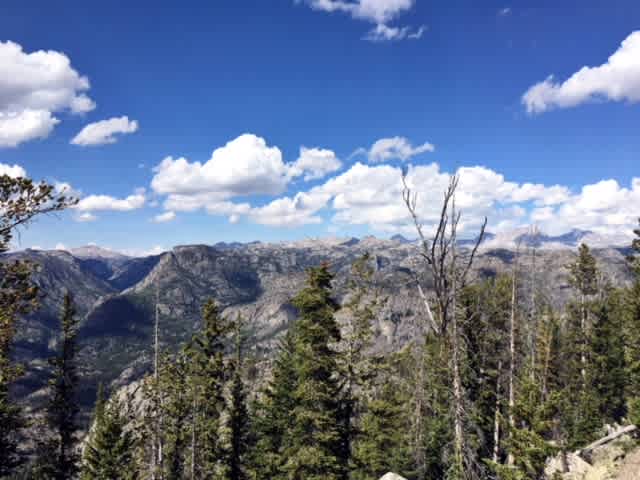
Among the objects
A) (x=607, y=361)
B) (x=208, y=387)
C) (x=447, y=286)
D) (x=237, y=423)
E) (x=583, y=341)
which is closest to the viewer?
(x=447, y=286)

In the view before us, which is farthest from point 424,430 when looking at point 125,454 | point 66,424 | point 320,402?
point 66,424

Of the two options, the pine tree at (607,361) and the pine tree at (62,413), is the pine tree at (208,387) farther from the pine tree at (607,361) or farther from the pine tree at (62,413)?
the pine tree at (607,361)

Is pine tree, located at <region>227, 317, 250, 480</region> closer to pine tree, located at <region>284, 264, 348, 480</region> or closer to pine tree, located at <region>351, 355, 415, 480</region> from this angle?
pine tree, located at <region>284, 264, 348, 480</region>

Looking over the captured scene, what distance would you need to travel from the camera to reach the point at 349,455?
29750 mm

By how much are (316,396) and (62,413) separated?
2274cm

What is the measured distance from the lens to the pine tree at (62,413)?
33.7 metres

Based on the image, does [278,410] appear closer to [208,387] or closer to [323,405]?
[208,387]

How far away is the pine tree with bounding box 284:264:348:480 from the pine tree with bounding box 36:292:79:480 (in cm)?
1959

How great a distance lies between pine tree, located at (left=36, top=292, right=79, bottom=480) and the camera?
33.7 metres

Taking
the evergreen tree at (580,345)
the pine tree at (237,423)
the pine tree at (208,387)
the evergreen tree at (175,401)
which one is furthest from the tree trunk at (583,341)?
the evergreen tree at (175,401)

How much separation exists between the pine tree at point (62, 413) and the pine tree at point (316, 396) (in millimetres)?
19594

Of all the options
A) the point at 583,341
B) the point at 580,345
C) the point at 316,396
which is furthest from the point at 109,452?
the point at 583,341

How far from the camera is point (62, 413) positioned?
3447cm

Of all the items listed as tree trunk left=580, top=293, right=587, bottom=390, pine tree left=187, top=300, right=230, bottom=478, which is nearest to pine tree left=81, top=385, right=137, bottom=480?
pine tree left=187, top=300, right=230, bottom=478
